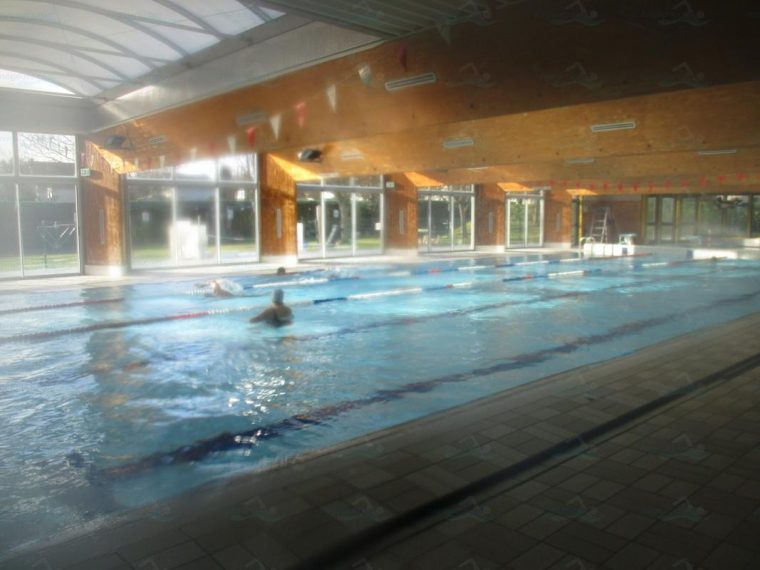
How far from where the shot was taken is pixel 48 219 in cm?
1388

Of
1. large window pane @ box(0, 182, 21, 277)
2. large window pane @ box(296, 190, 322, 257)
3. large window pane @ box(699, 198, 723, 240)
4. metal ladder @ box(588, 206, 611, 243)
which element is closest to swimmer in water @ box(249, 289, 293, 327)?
large window pane @ box(0, 182, 21, 277)

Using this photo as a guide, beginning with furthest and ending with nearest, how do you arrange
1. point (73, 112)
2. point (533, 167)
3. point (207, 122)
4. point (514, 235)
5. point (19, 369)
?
point (514, 235) → point (533, 167) → point (73, 112) → point (207, 122) → point (19, 369)

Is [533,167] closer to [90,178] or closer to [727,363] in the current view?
[90,178]

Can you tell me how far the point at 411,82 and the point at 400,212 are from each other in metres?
13.9

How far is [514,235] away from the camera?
2684cm

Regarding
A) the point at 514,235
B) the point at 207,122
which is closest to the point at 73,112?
the point at 207,122

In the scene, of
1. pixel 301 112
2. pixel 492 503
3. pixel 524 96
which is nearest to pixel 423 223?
pixel 301 112

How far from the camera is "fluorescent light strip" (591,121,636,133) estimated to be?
987 centimetres

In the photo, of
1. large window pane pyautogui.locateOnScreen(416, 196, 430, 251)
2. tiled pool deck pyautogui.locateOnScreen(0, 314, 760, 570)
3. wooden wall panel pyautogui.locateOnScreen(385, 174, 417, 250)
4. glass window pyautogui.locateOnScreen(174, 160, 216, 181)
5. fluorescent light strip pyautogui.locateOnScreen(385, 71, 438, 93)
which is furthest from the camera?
large window pane pyautogui.locateOnScreen(416, 196, 430, 251)

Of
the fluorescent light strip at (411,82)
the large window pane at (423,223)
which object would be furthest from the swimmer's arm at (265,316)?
the large window pane at (423,223)

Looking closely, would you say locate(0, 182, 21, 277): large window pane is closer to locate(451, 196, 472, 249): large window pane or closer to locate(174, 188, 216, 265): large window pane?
locate(174, 188, 216, 265): large window pane

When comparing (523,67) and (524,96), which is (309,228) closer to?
(524,96)

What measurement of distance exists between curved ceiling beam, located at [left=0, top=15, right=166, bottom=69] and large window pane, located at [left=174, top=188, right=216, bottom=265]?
7.05 meters

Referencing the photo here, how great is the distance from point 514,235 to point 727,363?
22.4m
